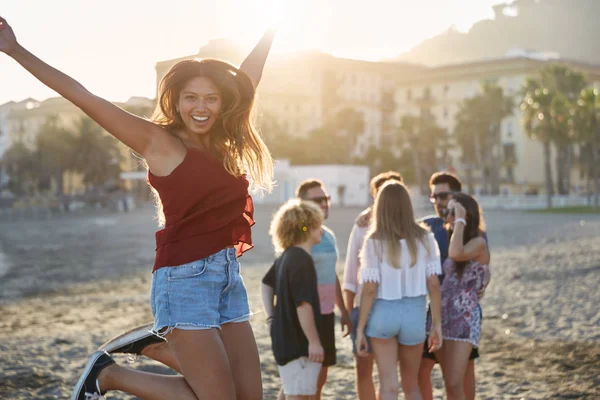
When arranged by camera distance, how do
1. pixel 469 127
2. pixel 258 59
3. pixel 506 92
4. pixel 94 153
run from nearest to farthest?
pixel 258 59
pixel 94 153
pixel 469 127
pixel 506 92

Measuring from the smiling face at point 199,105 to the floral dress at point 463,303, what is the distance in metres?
2.63

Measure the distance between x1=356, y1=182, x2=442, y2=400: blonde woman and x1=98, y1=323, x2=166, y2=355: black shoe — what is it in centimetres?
181

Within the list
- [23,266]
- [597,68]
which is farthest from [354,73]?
[23,266]

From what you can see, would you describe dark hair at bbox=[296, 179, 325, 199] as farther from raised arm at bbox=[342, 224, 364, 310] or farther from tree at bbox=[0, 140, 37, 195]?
tree at bbox=[0, 140, 37, 195]

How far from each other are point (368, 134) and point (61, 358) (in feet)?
370

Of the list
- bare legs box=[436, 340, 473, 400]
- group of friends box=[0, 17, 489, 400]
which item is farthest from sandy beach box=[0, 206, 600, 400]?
group of friends box=[0, 17, 489, 400]

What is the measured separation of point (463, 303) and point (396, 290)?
0.56 m

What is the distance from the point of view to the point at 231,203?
310 centimetres

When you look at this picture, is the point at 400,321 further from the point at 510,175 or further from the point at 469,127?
the point at 510,175

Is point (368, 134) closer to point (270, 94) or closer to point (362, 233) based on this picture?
point (270, 94)

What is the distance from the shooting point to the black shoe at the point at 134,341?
11.1ft

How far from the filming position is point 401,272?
4.93 m

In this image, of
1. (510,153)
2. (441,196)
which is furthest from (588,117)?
(441,196)

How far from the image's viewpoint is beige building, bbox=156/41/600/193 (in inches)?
3718
